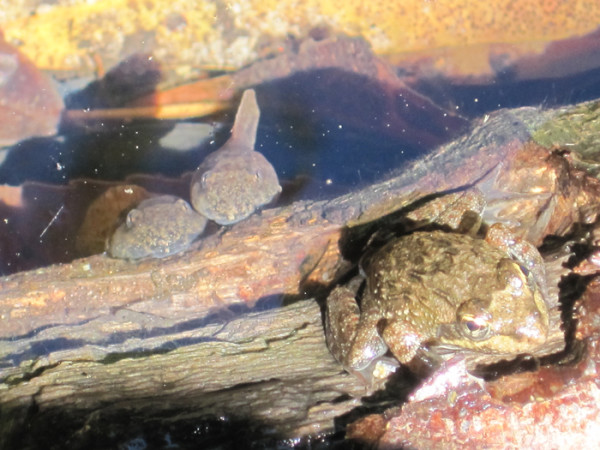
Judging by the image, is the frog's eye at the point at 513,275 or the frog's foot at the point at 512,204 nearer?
the frog's eye at the point at 513,275

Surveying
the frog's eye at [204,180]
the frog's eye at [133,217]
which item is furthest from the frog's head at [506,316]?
the frog's eye at [133,217]

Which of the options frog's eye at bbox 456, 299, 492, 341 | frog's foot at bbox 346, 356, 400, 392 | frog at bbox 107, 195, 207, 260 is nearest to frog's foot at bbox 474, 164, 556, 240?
frog's eye at bbox 456, 299, 492, 341

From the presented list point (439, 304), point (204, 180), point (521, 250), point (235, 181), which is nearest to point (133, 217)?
point (204, 180)

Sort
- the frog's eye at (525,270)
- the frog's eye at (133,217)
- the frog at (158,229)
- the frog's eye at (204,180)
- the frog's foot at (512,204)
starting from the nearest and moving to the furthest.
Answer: the frog's eye at (525,270) → the frog's foot at (512,204) → the frog at (158,229) → the frog's eye at (133,217) → the frog's eye at (204,180)

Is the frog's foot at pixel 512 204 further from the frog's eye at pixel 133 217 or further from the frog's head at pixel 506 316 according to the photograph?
the frog's eye at pixel 133 217

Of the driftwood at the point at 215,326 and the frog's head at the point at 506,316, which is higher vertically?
the frog's head at the point at 506,316

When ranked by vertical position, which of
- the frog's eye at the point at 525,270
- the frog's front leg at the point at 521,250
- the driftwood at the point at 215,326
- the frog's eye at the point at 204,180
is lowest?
the frog's eye at the point at 204,180
